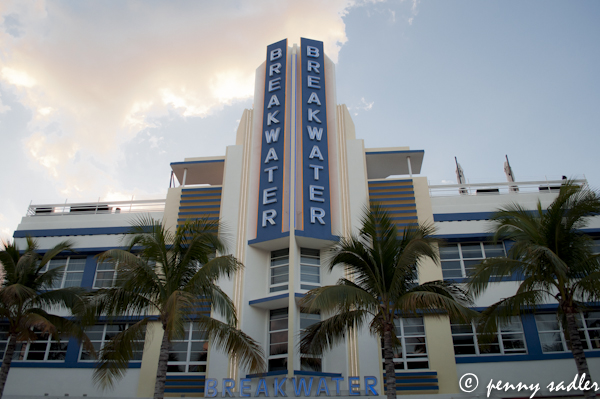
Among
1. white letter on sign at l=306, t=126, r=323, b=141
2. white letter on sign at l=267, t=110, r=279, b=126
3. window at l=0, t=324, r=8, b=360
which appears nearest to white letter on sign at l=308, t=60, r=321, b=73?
white letter on sign at l=267, t=110, r=279, b=126

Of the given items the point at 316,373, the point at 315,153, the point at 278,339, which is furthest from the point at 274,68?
the point at 316,373

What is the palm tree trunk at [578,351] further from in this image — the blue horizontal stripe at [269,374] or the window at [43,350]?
the window at [43,350]

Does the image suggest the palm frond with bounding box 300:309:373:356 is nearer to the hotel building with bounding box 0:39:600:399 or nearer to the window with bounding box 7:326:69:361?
the hotel building with bounding box 0:39:600:399

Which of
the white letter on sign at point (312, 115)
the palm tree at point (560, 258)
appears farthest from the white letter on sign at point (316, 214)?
the palm tree at point (560, 258)

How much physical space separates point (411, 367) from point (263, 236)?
28.5ft

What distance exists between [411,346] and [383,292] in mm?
7732

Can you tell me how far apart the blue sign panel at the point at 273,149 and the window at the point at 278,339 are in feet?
11.7

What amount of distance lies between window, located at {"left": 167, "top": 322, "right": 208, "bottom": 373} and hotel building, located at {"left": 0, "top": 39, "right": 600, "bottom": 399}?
0.06 meters

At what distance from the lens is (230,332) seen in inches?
597

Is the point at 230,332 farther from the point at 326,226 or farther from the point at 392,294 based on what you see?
the point at 326,226

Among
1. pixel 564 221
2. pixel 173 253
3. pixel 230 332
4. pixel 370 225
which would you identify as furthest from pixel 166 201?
pixel 564 221

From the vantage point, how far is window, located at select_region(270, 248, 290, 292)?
872 inches

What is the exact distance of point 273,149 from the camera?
24.2m

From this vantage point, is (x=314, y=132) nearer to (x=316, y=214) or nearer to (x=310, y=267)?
(x=316, y=214)
